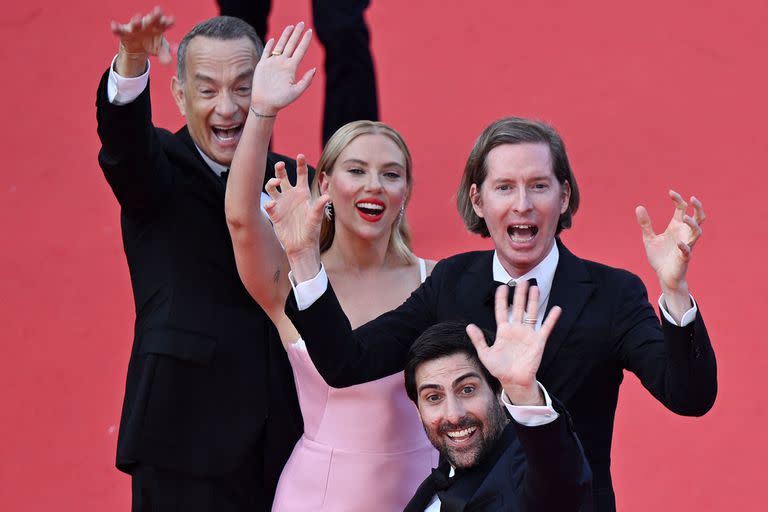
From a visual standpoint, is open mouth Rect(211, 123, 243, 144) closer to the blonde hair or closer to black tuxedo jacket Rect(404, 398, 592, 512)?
the blonde hair

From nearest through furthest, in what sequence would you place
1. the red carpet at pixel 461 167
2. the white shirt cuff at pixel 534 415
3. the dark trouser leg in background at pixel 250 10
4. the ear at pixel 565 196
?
the white shirt cuff at pixel 534 415
the ear at pixel 565 196
the red carpet at pixel 461 167
the dark trouser leg in background at pixel 250 10

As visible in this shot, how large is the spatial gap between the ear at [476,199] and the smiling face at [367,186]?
1.13 feet

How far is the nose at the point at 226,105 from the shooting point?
2.90 metres

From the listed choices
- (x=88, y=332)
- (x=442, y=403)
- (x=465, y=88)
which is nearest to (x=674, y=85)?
(x=465, y=88)

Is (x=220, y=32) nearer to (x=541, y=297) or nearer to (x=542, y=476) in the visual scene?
(x=541, y=297)

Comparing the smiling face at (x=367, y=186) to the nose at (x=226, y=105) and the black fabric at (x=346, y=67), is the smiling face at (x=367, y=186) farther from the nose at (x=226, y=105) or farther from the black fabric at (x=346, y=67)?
the black fabric at (x=346, y=67)

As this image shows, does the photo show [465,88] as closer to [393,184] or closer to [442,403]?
[393,184]

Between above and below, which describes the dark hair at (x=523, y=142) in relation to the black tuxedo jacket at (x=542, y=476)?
above

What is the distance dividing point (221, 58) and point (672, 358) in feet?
4.09

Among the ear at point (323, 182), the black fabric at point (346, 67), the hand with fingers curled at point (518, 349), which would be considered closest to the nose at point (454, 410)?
the hand with fingers curled at point (518, 349)

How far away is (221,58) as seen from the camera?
116 inches

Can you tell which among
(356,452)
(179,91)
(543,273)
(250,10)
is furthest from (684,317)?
(250,10)

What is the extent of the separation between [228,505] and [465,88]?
2893 mm

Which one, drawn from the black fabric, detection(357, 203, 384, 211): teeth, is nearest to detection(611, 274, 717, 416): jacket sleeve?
detection(357, 203, 384, 211): teeth
